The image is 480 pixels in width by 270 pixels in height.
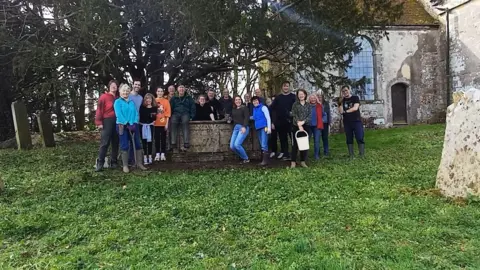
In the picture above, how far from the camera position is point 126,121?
797 centimetres

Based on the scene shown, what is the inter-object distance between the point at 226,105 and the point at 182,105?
1173mm

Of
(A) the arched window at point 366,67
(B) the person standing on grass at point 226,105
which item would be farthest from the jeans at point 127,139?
(A) the arched window at point 366,67

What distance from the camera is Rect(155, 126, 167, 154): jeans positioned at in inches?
354

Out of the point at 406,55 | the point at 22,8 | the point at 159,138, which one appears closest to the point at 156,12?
the point at 159,138

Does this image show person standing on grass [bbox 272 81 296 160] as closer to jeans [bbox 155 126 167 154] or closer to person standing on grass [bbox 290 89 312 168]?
person standing on grass [bbox 290 89 312 168]

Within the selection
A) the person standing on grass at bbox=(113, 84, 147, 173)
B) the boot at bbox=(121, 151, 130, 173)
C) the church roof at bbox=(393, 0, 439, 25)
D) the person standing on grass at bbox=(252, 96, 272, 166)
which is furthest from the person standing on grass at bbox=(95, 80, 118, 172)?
the church roof at bbox=(393, 0, 439, 25)

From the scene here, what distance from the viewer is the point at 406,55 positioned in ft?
72.9

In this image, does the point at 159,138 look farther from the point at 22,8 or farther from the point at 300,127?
the point at 22,8

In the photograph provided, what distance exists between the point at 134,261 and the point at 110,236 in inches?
31.6

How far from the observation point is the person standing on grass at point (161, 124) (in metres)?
8.88

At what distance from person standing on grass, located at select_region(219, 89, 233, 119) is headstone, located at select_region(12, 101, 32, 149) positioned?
6.70 m

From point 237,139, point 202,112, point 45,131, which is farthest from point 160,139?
point 45,131

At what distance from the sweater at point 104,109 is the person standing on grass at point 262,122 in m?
2.92

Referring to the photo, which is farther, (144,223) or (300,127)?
(300,127)
